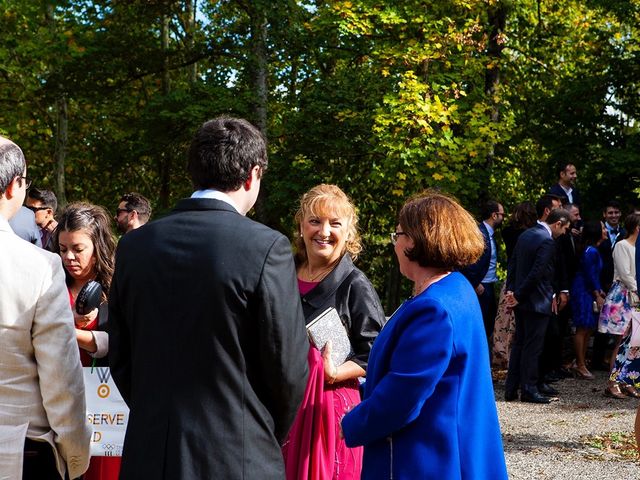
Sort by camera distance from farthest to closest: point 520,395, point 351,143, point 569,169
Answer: point 351,143 < point 569,169 < point 520,395

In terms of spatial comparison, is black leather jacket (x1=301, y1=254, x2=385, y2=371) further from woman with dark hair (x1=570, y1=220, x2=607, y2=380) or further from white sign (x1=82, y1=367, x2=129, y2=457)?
woman with dark hair (x1=570, y1=220, x2=607, y2=380)

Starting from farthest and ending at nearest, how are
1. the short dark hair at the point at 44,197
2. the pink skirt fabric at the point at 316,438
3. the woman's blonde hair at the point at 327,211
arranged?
the short dark hair at the point at 44,197 → the woman's blonde hair at the point at 327,211 → the pink skirt fabric at the point at 316,438

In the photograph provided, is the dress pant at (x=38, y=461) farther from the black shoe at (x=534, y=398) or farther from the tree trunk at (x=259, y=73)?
the tree trunk at (x=259, y=73)

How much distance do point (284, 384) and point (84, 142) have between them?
22174mm

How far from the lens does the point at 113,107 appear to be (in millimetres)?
24375

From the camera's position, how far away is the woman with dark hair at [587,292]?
11.3 m

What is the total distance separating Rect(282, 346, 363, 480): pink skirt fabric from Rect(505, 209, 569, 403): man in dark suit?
555 cm

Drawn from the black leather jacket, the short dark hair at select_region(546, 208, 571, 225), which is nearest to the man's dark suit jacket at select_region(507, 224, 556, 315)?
the short dark hair at select_region(546, 208, 571, 225)

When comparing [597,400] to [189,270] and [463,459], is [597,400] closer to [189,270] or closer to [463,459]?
[463,459]

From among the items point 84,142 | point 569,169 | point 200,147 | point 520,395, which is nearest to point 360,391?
point 200,147

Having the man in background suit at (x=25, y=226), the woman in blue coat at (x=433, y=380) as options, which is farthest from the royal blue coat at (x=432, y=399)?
the man in background suit at (x=25, y=226)

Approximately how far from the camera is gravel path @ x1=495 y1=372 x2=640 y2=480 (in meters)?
6.68

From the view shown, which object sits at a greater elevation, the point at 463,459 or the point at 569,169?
the point at 569,169

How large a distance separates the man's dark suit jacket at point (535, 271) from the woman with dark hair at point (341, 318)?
16.5 feet
